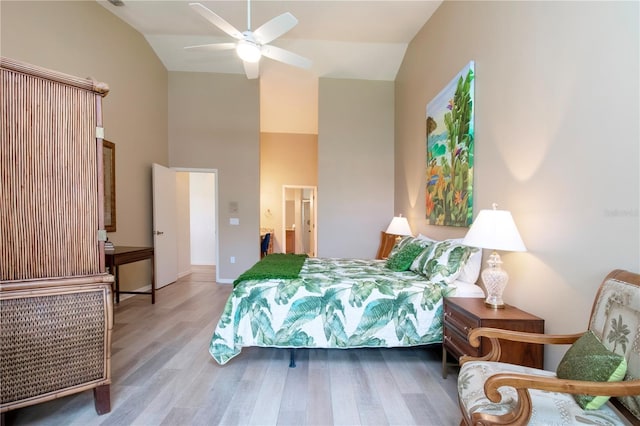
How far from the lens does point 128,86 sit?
156 inches


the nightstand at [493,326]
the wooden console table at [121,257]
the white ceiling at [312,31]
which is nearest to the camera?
the nightstand at [493,326]

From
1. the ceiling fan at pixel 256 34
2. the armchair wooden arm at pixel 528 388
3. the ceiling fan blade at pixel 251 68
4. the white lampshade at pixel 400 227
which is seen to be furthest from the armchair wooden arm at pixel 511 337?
the ceiling fan blade at pixel 251 68

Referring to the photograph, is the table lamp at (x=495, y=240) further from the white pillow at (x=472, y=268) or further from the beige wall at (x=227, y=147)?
the beige wall at (x=227, y=147)

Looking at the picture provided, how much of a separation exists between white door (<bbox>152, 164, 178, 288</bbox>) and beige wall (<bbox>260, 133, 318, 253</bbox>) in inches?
95.7

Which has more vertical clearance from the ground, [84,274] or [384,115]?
[384,115]

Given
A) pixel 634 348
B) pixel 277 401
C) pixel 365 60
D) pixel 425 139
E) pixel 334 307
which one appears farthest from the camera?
pixel 365 60

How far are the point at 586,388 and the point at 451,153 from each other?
2.28 metres

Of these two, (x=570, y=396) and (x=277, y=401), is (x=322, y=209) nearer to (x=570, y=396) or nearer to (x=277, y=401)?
(x=277, y=401)

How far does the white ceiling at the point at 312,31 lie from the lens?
11.2 feet

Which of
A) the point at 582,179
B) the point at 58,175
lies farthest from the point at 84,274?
the point at 582,179

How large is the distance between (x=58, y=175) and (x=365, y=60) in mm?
4434

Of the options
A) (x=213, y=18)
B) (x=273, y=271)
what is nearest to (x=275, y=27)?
(x=213, y=18)

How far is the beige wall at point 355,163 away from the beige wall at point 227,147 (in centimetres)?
123

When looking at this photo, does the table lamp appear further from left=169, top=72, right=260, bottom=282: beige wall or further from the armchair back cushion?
left=169, top=72, right=260, bottom=282: beige wall
